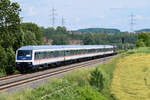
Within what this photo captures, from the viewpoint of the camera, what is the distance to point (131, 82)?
23.2 metres

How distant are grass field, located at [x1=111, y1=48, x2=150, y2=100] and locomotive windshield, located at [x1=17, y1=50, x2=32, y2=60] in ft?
28.5

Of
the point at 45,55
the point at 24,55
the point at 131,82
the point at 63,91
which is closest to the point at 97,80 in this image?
the point at 131,82

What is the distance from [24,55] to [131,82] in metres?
12.3

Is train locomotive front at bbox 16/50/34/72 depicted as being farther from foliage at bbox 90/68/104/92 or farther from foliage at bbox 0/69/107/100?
foliage at bbox 0/69/107/100

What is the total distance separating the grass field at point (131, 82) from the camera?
19.4 meters

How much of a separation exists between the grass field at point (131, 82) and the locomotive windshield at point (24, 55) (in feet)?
28.5

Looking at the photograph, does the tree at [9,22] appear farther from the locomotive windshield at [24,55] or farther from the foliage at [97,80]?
the foliage at [97,80]

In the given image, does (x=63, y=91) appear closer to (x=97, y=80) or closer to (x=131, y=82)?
(x=97, y=80)

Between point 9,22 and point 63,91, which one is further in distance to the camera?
point 9,22

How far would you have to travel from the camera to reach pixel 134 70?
28875 millimetres

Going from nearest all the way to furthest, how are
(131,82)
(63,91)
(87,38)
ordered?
(63,91), (131,82), (87,38)

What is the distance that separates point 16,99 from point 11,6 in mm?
21985

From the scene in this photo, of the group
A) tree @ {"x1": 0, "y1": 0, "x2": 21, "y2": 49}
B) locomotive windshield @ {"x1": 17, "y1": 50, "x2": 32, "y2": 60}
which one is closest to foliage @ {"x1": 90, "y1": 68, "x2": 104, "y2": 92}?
locomotive windshield @ {"x1": 17, "y1": 50, "x2": 32, "y2": 60}

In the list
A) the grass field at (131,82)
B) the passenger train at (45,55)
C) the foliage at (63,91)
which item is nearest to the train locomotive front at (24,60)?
the passenger train at (45,55)
